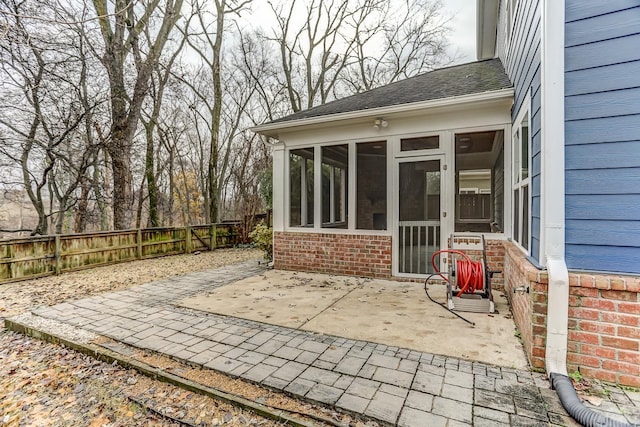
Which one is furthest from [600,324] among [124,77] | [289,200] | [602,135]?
[124,77]

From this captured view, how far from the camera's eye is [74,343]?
10.2 feet

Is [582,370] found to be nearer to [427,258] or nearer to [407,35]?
[427,258]

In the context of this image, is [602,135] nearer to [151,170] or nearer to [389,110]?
[389,110]

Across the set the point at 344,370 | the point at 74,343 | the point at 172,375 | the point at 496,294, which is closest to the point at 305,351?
the point at 344,370

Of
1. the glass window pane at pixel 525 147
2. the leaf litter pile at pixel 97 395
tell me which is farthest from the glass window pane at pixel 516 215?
the leaf litter pile at pixel 97 395

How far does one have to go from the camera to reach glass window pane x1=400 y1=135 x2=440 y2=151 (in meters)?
5.11

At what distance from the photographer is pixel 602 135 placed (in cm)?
216

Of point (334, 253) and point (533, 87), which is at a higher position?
point (533, 87)

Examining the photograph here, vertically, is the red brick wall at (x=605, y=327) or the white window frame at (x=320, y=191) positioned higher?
the white window frame at (x=320, y=191)

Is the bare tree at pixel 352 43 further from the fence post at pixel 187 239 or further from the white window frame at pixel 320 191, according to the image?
the white window frame at pixel 320 191

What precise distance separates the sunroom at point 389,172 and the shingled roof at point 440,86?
3 cm

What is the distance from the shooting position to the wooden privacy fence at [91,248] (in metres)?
5.82

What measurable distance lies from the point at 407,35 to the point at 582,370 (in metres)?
16.3

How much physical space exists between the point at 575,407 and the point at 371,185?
4.87 metres
